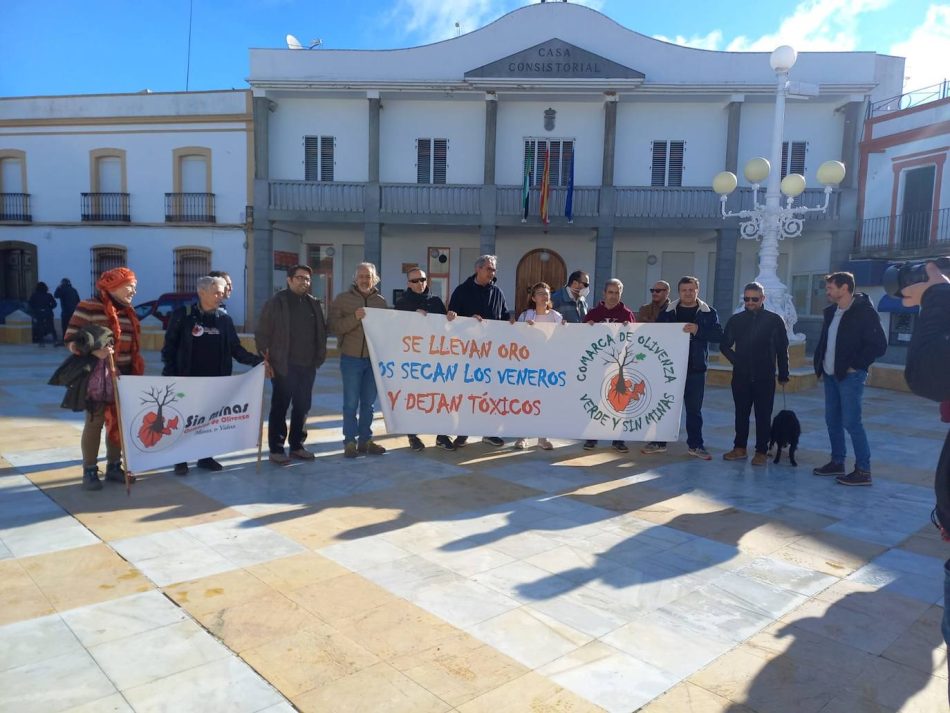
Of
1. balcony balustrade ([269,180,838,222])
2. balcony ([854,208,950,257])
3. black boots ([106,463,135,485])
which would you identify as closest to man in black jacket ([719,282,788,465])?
black boots ([106,463,135,485])

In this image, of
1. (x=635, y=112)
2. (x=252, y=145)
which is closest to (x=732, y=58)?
(x=635, y=112)

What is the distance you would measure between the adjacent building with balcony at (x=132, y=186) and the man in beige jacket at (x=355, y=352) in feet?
51.1

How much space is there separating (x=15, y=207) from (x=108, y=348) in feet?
72.7

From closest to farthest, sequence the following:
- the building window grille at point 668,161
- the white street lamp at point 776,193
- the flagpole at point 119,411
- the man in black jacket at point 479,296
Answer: the flagpole at point 119,411 < the man in black jacket at point 479,296 < the white street lamp at point 776,193 < the building window grille at point 668,161

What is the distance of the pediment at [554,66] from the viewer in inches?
718

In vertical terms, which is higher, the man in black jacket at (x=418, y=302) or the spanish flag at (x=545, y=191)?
the spanish flag at (x=545, y=191)

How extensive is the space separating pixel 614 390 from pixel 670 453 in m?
1.04

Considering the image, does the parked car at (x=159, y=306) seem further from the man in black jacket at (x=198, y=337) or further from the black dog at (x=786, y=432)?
the black dog at (x=786, y=432)

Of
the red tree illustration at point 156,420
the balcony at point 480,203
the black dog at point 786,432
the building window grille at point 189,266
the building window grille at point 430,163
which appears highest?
the building window grille at point 430,163

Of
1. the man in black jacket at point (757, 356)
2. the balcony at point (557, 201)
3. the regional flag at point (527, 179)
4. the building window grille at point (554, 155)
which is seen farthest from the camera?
the building window grille at point (554, 155)

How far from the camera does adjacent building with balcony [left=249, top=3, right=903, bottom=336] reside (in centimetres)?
1848

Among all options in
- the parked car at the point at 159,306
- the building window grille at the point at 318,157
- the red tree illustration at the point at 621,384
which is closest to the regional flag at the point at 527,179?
the building window grille at the point at 318,157

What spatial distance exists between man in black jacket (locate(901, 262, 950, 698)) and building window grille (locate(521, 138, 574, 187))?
18007 mm

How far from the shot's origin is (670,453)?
686 centimetres
